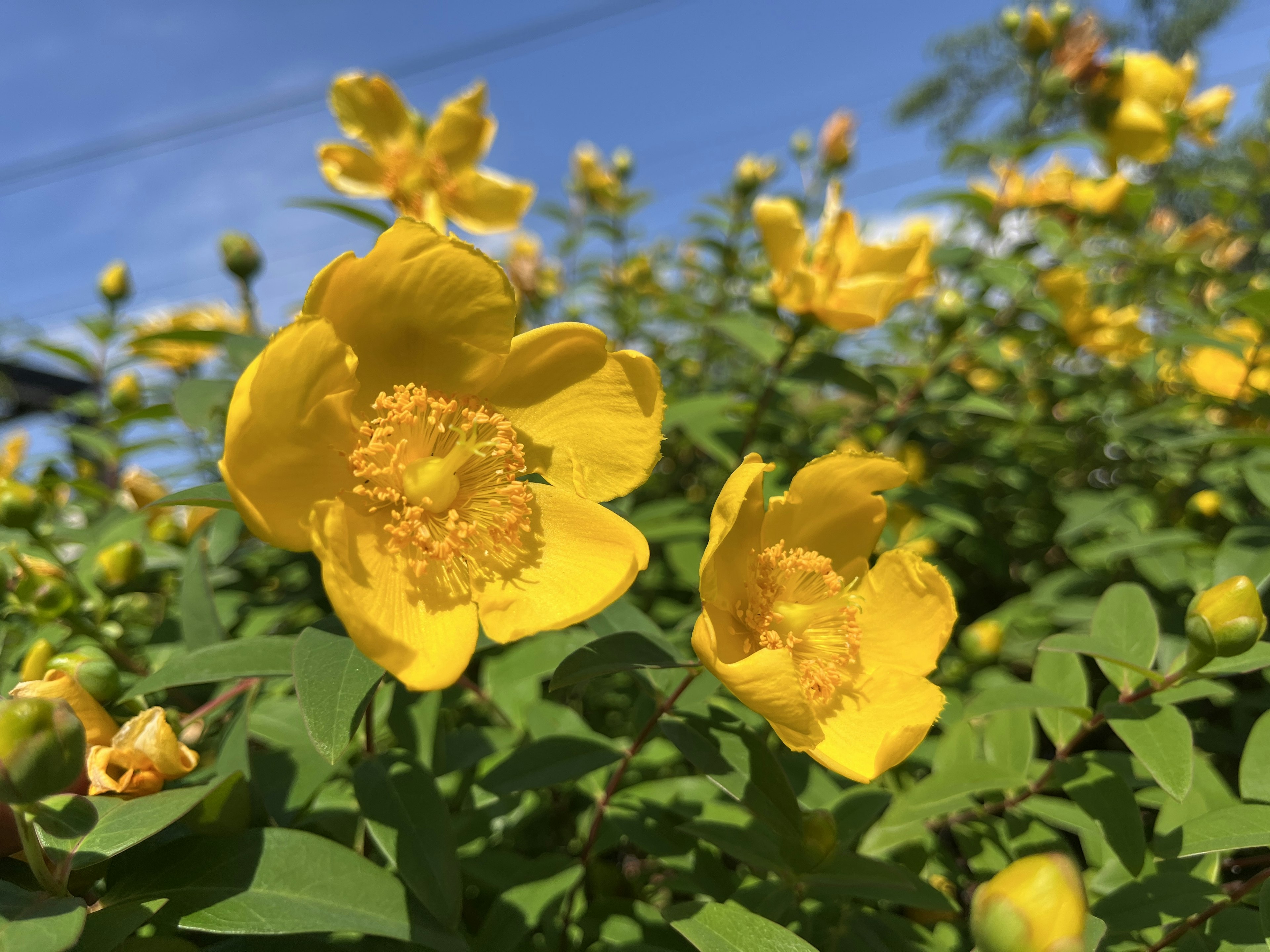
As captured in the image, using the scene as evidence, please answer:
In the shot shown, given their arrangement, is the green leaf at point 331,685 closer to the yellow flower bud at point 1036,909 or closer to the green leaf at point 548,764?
the green leaf at point 548,764

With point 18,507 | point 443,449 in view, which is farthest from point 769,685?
point 18,507

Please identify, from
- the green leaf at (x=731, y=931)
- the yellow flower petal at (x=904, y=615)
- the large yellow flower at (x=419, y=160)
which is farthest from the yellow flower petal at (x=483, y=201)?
the green leaf at (x=731, y=931)

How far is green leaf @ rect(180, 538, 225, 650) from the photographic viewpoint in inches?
43.6

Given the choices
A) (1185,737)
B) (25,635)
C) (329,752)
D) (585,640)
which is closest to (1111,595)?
(1185,737)

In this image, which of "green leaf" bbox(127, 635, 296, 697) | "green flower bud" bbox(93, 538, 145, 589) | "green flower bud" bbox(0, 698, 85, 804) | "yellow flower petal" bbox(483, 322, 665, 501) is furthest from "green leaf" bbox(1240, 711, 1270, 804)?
"green flower bud" bbox(93, 538, 145, 589)

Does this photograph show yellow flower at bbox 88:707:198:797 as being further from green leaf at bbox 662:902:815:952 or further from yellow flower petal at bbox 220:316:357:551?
green leaf at bbox 662:902:815:952

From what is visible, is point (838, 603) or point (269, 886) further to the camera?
point (838, 603)

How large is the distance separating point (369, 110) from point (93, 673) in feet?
4.83

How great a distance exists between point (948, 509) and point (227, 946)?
1.46 meters

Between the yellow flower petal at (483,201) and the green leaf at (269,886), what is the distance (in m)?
1.53

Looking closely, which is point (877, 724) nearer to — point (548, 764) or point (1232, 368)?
point (548, 764)

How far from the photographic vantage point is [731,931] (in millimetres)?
790

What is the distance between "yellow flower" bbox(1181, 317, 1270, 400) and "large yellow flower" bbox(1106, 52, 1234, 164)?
56cm

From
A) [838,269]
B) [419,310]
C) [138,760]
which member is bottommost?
[138,760]
